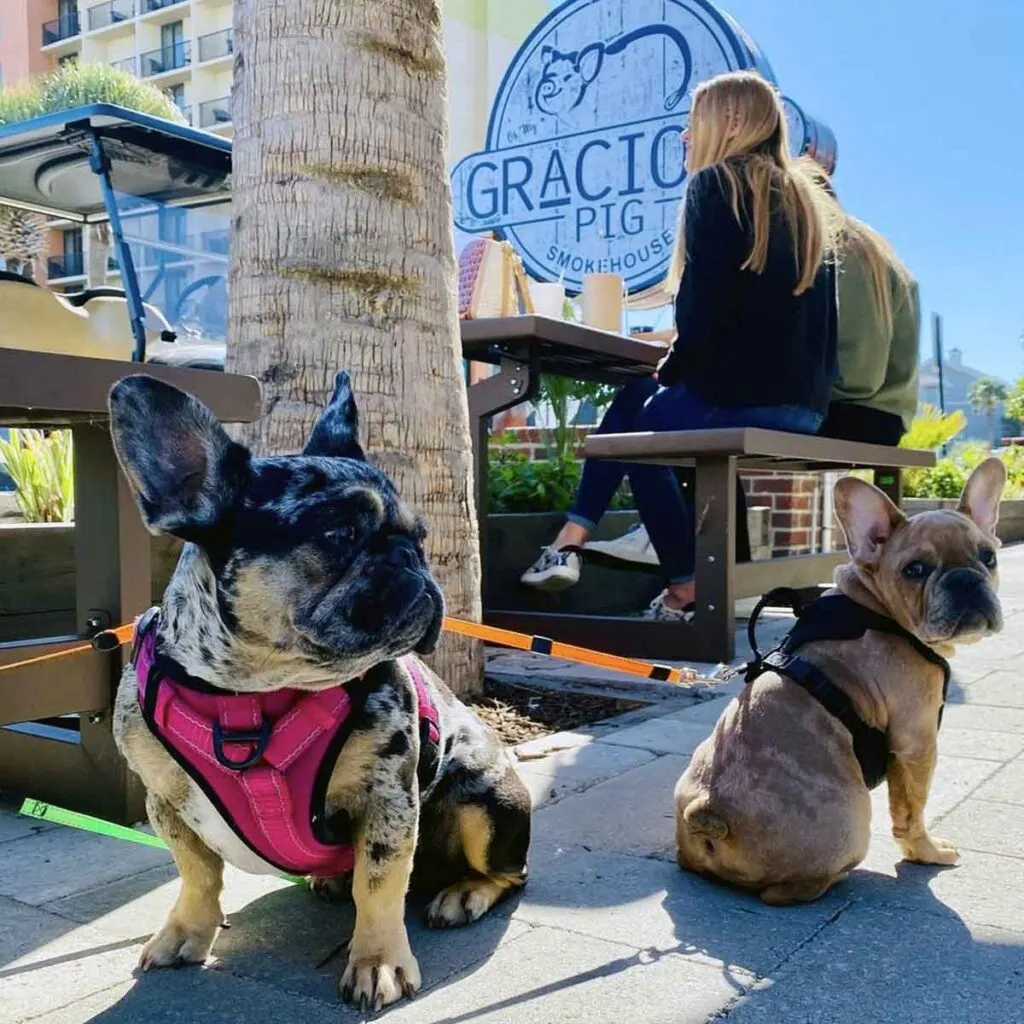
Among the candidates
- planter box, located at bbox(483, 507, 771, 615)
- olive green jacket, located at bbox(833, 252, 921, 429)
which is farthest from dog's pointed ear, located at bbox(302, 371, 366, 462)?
olive green jacket, located at bbox(833, 252, 921, 429)

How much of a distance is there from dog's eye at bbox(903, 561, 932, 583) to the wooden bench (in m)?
2.05

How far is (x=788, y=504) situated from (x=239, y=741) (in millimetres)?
6444

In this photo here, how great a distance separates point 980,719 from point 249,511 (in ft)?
10.6

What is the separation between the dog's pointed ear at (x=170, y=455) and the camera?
173 centimetres

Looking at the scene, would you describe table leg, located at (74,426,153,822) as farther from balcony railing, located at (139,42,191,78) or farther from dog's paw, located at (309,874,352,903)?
balcony railing, located at (139,42,191,78)

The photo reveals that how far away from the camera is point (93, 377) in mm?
2664

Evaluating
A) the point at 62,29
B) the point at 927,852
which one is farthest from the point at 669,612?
the point at 62,29

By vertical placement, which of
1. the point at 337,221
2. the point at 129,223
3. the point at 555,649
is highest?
the point at 129,223

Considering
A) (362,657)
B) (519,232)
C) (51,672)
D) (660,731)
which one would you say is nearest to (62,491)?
(51,672)

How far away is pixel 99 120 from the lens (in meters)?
5.79

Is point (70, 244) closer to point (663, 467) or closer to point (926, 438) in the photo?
point (926, 438)

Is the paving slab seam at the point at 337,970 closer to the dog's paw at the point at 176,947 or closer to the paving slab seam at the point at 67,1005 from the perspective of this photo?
the dog's paw at the point at 176,947

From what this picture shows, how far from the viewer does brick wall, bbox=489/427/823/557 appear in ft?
25.6

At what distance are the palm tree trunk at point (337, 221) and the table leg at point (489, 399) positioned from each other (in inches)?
57.1
